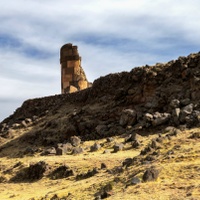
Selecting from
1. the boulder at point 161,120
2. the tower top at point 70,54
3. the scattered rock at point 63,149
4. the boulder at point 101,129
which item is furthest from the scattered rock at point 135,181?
the tower top at point 70,54

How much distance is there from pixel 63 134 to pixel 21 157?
3662 mm

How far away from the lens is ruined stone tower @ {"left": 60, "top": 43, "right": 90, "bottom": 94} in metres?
38.0

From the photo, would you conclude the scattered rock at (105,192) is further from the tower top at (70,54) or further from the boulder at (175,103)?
the tower top at (70,54)

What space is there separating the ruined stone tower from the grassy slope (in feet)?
55.4

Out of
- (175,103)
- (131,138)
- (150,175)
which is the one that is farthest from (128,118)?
(150,175)

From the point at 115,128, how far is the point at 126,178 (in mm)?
11460

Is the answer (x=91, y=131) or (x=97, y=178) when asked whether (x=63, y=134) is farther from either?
(x=97, y=178)

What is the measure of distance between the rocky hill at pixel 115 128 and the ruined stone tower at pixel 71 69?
4.70 meters

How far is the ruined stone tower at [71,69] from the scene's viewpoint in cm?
3800

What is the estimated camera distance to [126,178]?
12.7 m

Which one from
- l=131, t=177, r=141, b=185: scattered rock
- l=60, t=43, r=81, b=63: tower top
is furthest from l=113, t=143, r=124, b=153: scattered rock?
l=60, t=43, r=81, b=63: tower top

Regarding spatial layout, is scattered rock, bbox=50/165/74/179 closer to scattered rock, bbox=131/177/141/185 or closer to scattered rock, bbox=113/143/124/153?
scattered rock, bbox=113/143/124/153

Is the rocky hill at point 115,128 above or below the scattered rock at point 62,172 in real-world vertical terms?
above

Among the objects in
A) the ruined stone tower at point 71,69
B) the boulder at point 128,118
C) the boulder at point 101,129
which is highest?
the ruined stone tower at point 71,69
